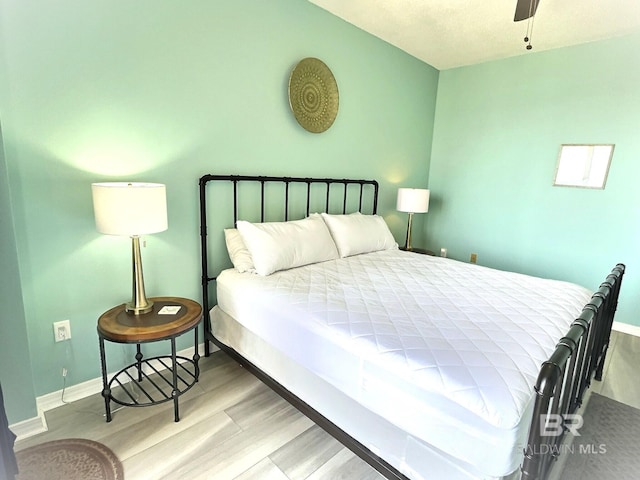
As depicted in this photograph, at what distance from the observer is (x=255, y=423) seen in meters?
1.79

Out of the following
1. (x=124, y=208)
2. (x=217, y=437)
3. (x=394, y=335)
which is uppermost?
(x=124, y=208)

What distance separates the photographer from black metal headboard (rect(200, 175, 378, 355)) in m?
2.29

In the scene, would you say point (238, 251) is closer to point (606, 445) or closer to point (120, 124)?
point (120, 124)

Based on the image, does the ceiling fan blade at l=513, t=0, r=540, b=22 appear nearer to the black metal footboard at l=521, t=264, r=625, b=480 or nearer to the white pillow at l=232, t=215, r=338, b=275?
the black metal footboard at l=521, t=264, r=625, b=480

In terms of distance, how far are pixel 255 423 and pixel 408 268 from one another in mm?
1451

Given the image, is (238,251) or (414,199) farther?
(414,199)

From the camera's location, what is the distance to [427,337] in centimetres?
140

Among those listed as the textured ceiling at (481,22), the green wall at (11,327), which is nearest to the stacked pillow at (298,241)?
the green wall at (11,327)

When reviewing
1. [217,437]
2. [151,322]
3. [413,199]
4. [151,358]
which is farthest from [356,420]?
[413,199]

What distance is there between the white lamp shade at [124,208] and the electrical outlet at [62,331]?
2.13 ft

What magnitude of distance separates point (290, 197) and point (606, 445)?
2.49 meters

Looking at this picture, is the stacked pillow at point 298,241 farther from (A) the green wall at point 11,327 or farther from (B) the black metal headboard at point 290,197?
(A) the green wall at point 11,327

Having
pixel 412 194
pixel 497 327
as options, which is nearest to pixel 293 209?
pixel 412 194

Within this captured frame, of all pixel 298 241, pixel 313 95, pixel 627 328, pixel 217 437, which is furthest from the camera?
pixel 627 328
